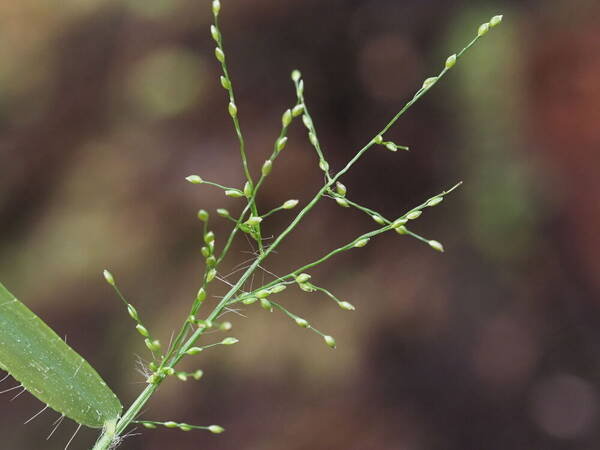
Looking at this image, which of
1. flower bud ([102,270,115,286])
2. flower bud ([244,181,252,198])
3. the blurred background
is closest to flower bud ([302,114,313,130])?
flower bud ([244,181,252,198])

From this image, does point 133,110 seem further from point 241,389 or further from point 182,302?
point 241,389

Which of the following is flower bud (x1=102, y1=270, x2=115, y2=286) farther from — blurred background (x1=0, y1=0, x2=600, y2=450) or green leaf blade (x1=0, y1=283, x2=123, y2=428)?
blurred background (x1=0, y1=0, x2=600, y2=450)

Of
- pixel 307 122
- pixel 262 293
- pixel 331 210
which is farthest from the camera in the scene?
pixel 331 210

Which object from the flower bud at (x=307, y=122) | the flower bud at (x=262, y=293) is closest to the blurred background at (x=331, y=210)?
the flower bud at (x=307, y=122)

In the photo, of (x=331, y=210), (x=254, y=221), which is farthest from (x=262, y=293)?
(x=331, y=210)

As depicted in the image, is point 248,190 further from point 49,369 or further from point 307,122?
point 49,369

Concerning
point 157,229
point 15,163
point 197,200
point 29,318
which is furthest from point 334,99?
point 29,318

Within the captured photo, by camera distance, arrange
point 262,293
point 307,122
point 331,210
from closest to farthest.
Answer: point 262,293
point 307,122
point 331,210

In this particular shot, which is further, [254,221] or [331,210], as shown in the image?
[331,210]
